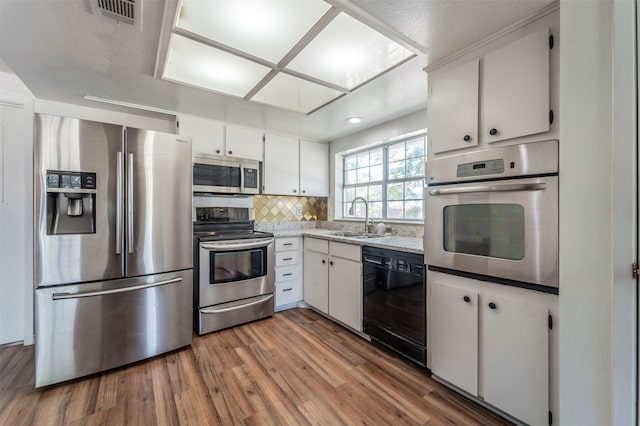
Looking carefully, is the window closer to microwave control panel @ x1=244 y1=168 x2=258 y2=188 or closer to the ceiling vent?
microwave control panel @ x1=244 y1=168 x2=258 y2=188

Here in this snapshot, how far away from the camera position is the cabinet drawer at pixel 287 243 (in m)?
3.06

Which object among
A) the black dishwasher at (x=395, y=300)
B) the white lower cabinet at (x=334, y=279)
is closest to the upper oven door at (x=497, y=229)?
the black dishwasher at (x=395, y=300)

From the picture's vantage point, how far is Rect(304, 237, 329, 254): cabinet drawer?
2.81m

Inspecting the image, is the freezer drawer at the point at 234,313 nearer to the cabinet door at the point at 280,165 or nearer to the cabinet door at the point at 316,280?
the cabinet door at the point at 316,280

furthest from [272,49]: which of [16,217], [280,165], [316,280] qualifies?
[16,217]

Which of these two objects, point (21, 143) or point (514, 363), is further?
point (21, 143)

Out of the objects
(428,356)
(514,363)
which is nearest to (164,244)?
(428,356)

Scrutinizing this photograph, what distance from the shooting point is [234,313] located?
263cm

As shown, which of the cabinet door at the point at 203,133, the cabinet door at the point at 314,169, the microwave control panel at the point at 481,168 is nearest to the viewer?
the microwave control panel at the point at 481,168

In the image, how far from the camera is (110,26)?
4.67 ft

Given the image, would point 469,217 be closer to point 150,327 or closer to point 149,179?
point 149,179

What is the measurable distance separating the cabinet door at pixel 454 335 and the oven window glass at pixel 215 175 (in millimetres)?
2326

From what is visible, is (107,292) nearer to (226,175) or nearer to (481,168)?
(226,175)

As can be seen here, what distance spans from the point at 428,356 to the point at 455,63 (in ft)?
6.61
